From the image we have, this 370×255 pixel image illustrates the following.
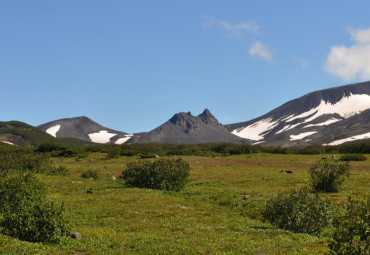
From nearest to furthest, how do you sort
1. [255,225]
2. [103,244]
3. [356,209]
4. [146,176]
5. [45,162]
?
[356,209], [103,244], [255,225], [146,176], [45,162]

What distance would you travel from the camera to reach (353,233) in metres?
12.8

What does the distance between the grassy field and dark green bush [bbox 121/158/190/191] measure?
1592mm

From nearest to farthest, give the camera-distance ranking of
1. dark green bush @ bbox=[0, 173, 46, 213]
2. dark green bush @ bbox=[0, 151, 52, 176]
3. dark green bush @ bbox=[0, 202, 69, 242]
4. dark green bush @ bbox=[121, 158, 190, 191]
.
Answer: dark green bush @ bbox=[0, 202, 69, 242] → dark green bush @ bbox=[0, 173, 46, 213] → dark green bush @ bbox=[121, 158, 190, 191] → dark green bush @ bbox=[0, 151, 52, 176]

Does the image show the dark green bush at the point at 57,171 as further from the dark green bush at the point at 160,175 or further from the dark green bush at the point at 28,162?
the dark green bush at the point at 160,175

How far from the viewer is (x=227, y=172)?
62031 mm

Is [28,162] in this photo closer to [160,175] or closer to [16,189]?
[160,175]

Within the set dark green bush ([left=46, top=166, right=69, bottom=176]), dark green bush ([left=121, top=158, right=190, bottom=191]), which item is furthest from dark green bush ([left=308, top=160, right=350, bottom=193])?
dark green bush ([left=46, top=166, right=69, bottom=176])

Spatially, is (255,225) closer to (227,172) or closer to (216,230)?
(216,230)

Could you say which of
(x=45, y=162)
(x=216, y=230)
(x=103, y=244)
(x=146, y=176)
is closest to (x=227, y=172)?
(x=146, y=176)

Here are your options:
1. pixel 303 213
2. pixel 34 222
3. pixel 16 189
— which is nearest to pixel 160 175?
pixel 16 189

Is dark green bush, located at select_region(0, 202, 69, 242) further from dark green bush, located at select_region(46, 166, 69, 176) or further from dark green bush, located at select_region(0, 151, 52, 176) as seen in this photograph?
dark green bush, located at select_region(46, 166, 69, 176)

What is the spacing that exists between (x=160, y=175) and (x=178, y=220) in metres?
17.1

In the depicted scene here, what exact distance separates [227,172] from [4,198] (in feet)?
134

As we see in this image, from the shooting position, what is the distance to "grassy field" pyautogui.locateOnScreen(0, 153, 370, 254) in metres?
18.4
